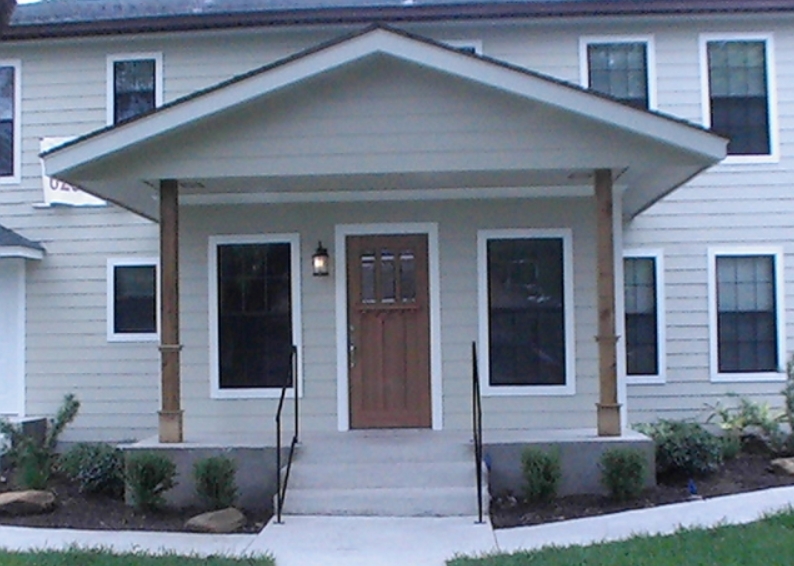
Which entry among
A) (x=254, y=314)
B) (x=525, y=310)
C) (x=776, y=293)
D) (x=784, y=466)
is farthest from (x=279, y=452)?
(x=776, y=293)

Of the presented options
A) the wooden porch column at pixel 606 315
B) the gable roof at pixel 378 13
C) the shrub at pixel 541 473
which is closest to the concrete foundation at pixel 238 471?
the shrub at pixel 541 473

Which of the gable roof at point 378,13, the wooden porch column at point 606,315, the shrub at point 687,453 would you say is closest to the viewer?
the wooden porch column at point 606,315

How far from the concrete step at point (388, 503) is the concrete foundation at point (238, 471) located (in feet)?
1.64

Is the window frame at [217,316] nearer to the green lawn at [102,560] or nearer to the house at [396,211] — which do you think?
the house at [396,211]

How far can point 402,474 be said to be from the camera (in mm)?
8953

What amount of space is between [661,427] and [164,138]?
19.2 ft

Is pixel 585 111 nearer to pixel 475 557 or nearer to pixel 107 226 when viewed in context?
pixel 475 557

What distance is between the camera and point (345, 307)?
10688 mm

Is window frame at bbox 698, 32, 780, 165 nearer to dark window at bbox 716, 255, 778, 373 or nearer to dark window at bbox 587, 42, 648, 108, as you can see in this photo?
dark window at bbox 587, 42, 648, 108

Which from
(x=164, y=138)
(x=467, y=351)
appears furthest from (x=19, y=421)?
(x=467, y=351)

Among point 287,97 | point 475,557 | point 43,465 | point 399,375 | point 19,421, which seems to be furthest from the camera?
point 19,421

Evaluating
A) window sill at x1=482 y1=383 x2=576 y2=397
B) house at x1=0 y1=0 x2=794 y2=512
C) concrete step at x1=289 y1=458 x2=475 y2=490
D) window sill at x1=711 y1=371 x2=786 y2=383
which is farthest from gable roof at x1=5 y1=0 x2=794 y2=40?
concrete step at x1=289 y1=458 x2=475 y2=490

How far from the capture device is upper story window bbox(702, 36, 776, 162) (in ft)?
41.0

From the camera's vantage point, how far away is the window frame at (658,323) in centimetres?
1224
